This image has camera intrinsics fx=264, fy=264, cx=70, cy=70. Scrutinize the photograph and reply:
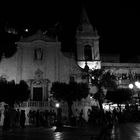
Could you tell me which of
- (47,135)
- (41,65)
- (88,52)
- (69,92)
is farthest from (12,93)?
(47,135)

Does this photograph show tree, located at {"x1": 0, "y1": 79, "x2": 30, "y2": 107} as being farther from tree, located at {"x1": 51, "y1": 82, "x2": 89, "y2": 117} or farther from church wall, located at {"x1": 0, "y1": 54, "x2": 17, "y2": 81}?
church wall, located at {"x1": 0, "y1": 54, "x2": 17, "y2": 81}

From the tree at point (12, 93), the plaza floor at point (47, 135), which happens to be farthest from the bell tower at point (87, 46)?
the plaza floor at point (47, 135)

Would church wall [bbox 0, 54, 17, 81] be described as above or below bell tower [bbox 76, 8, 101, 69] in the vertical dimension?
below

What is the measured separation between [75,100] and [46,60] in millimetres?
9145

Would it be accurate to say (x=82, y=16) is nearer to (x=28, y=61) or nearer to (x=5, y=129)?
(x=28, y=61)

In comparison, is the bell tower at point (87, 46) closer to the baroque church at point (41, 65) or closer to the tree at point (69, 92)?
the baroque church at point (41, 65)

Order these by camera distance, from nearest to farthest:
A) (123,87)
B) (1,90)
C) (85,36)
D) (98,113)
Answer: (98,113), (1,90), (85,36), (123,87)

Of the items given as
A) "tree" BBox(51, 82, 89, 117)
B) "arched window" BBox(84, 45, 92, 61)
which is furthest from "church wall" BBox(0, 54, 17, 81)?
"arched window" BBox(84, 45, 92, 61)

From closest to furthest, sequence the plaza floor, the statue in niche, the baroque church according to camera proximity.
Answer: the plaza floor, the baroque church, the statue in niche

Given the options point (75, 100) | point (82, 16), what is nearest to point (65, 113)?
point (75, 100)

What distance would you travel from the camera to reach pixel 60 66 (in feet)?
147

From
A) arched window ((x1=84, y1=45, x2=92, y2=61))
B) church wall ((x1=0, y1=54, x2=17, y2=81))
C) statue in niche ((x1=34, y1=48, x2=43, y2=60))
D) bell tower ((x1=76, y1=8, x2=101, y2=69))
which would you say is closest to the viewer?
church wall ((x1=0, y1=54, x2=17, y2=81))

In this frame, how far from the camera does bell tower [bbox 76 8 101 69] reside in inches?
1858

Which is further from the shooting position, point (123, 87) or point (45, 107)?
point (123, 87)
